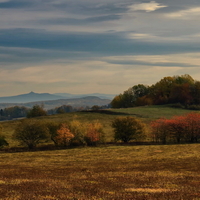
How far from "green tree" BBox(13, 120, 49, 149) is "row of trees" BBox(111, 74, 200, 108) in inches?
3942

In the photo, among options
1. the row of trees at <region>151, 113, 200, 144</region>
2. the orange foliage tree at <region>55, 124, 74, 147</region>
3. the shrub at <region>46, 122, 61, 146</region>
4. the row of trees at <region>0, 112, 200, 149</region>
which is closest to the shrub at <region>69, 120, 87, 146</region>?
the row of trees at <region>0, 112, 200, 149</region>

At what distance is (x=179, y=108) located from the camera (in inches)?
5709

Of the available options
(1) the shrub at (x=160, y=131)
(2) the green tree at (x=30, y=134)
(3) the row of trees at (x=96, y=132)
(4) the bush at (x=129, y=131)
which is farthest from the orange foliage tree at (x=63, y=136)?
(1) the shrub at (x=160, y=131)

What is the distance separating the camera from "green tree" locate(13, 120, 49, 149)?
7200cm

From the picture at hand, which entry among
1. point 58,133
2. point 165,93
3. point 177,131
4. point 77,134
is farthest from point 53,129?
point 165,93

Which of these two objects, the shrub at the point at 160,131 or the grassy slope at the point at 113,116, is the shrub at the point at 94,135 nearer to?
the shrub at the point at 160,131

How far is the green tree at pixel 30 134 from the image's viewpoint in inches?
2835

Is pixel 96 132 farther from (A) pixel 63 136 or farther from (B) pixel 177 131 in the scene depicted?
(B) pixel 177 131

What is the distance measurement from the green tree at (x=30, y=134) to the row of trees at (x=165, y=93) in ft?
329

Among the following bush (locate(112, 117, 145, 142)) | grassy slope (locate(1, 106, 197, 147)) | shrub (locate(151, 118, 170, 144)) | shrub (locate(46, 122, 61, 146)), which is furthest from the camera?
grassy slope (locate(1, 106, 197, 147))

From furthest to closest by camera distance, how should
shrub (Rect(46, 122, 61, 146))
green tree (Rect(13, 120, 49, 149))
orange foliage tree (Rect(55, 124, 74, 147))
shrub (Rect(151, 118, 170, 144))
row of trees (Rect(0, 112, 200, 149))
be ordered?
1. shrub (Rect(151, 118, 170, 144))
2. shrub (Rect(46, 122, 61, 146))
3. orange foliage tree (Rect(55, 124, 74, 147))
4. row of trees (Rect(0, 112, 200, 149))
5. green tree (Rect(13, 120, 49, 149))

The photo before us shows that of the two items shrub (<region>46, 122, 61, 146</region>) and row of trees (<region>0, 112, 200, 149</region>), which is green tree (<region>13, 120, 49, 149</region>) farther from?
shrub (<region>46, 122, 61, 146</region>)

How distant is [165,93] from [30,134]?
113 m

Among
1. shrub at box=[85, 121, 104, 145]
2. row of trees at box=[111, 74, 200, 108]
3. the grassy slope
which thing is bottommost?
shrub at box=[85, 121, 104, 145]
